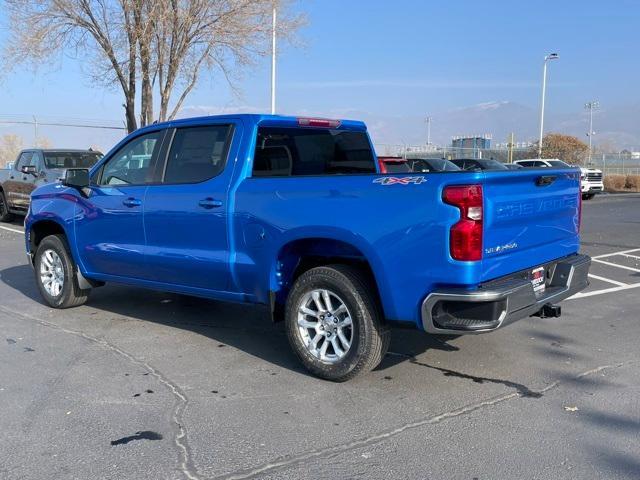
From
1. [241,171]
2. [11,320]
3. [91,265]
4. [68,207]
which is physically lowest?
[11,320]

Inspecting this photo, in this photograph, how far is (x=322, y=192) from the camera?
4445mm

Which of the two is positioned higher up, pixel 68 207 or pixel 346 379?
pixel 68 207

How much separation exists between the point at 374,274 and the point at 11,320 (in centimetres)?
419

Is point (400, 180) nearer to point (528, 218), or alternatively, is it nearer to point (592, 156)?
point (528, 218)

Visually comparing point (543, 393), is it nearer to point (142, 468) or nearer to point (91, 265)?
point (142, 468)

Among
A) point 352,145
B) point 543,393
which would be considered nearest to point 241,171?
point 352,145

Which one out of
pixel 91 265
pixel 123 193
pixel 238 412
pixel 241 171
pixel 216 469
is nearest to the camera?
pixel 216 469

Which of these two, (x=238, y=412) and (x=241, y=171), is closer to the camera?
(x=238, y=412)

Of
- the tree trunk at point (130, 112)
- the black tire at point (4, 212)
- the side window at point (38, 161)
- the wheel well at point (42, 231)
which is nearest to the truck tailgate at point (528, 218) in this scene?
the wheel well at point (42, 231)

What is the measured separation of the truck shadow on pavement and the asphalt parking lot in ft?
0.10

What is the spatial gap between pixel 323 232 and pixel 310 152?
150cm

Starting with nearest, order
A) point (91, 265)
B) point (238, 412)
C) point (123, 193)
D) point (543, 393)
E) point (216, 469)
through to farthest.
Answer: point (216, 469) < point (238, 412) < point (543, 393) < point (123, 193) < point (91, 265)

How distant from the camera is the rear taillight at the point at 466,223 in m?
3.86

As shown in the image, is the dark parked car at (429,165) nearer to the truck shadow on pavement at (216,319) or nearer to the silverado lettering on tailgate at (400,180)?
the truck shadow on pavement at (216,319)
